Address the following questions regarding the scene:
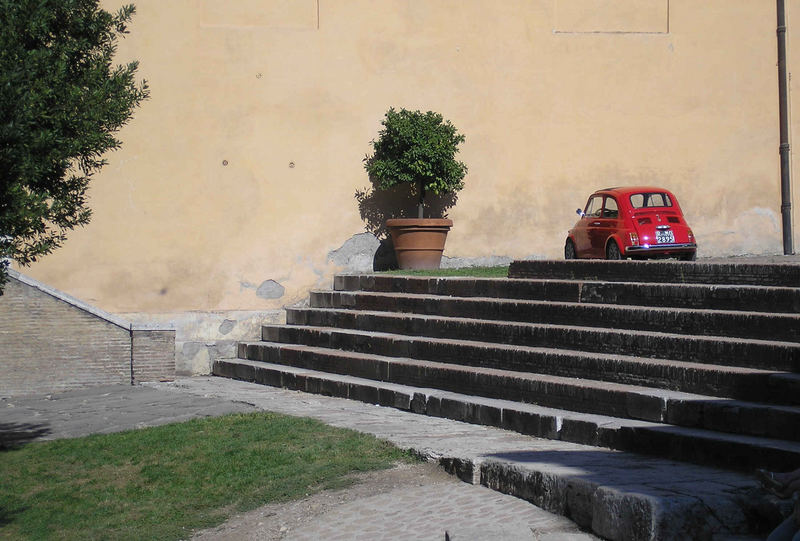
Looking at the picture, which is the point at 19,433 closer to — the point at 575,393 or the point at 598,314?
the point at 575,393

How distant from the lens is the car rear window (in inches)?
460

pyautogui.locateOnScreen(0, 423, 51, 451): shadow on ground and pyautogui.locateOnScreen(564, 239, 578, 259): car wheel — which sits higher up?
pyautogui.locateOnScreen(564, 239, 578, 259): car wheel

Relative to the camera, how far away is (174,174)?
13875 millimetres

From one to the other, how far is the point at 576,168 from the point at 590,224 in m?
3.19

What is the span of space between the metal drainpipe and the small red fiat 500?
4450 mm

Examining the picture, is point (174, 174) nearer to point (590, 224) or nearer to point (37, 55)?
point (590, 224)

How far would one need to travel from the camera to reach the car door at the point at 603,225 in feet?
38.3

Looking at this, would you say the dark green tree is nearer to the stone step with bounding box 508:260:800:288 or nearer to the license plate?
the stone step with bounding box 508:260:800:288

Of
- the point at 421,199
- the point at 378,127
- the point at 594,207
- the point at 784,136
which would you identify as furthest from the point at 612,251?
the point at 784,136

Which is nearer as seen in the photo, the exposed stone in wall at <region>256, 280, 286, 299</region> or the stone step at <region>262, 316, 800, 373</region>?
the stone step at <region>262, 316, 800, 373</region>

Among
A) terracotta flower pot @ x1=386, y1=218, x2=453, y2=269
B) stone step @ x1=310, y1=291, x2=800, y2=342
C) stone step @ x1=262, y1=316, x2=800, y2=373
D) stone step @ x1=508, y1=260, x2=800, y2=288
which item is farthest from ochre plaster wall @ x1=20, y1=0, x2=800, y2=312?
stone step @ x1=508, y1=260, x2=800, y2=288

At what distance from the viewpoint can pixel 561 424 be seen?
25.3 feet

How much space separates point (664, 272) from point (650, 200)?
2564 millimetres

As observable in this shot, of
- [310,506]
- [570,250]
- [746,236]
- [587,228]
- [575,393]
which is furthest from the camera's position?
[746,236]
